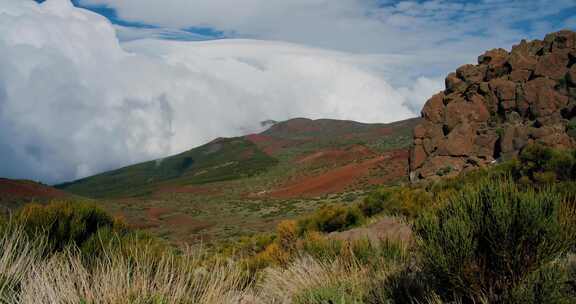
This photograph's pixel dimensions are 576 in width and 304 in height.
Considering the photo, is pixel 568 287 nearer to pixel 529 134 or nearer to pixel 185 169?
pixel 529 134

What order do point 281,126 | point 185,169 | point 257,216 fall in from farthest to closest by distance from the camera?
1. point 281,126
2. point 185,169
3. point 257,216

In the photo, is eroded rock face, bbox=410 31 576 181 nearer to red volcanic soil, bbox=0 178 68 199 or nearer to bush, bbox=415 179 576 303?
bush, bbox=415 179 576 303

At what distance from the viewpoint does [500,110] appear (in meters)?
29.5

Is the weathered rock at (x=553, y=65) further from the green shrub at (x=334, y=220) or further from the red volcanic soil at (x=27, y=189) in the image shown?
the red volcanic soil at (x=27, y=189)

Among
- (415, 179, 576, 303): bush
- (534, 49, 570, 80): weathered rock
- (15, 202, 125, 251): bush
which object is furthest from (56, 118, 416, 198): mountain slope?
(415, 179, 576, 303): bush

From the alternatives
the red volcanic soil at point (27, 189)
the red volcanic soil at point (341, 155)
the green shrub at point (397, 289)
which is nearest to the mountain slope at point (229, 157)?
the red volcanic soil at point (341, 155)

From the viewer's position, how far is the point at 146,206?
59688mm

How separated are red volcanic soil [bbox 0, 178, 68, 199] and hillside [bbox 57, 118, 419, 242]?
23.1 ft

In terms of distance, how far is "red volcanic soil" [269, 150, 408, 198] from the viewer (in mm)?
48213

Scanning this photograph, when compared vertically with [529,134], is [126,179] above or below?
below

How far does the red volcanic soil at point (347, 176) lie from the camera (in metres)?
48.2

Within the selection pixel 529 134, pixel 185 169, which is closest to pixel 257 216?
pixel 529 134

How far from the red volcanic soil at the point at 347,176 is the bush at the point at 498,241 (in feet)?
133

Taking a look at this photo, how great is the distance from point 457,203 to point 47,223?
6.76 meters
